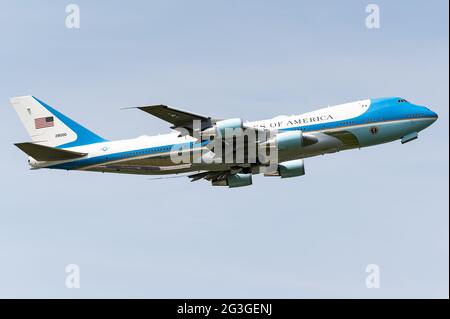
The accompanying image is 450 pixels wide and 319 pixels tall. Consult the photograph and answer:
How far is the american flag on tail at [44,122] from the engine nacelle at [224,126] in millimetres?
13856

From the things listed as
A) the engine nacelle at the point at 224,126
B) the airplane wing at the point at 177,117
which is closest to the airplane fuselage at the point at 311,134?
the engine nacelle at the point at 224,126

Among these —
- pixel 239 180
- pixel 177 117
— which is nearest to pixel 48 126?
pixel 177 117

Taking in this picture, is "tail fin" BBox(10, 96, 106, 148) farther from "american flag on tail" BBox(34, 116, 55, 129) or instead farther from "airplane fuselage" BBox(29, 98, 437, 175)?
"airplane fuselage" BBox(29, 98, 437, 175)

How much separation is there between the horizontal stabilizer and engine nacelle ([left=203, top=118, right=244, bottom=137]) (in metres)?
10.4

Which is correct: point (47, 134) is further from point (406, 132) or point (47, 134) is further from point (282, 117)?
point (406, 132)

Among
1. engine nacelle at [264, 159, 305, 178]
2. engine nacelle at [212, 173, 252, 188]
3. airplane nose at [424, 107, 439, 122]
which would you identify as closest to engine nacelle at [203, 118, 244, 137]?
engine nacelle at [212, 173, 252, 188]

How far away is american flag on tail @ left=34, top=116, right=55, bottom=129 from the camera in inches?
2453

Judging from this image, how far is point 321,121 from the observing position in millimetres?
56688

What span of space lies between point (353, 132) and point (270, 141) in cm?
574

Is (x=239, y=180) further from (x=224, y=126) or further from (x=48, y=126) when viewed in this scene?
(x=48, y=126)

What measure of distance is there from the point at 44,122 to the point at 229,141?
15.4 m

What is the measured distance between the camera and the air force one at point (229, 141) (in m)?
55.6

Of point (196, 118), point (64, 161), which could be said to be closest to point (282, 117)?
point (196, 118)

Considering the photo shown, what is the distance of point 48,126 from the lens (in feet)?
204
